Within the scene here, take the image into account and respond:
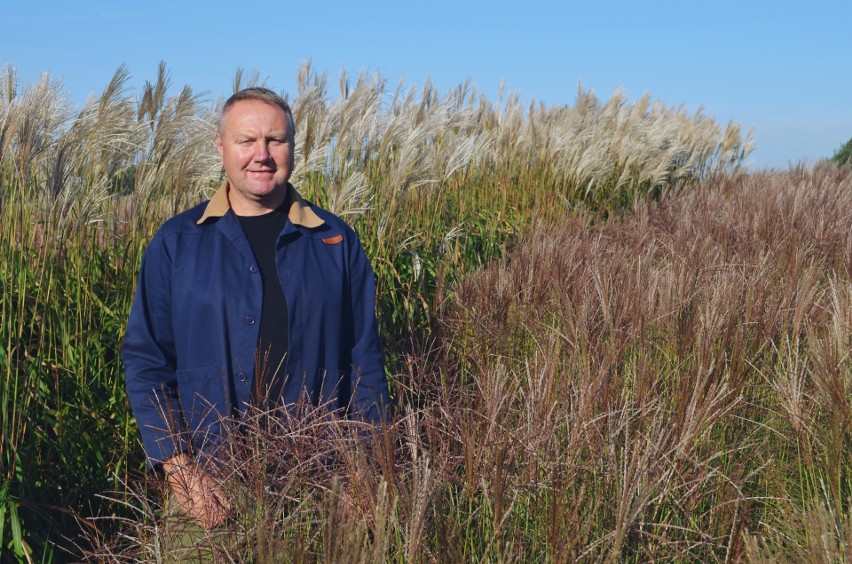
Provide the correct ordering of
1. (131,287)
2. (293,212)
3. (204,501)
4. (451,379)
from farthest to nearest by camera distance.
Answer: (131,287) → (451,379) → (293,212) → (204,501)

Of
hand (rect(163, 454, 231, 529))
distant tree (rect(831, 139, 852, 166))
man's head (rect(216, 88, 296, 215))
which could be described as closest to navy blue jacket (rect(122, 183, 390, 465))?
man's head (rect(216, 88, 296, 215))

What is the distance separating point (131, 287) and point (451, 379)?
4.29ft

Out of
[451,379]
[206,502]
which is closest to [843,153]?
[451,379]

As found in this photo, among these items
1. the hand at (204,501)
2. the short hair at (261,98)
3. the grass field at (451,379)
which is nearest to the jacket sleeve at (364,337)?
the grass field at (451,379)

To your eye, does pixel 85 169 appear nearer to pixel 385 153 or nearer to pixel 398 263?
pixel 398 263

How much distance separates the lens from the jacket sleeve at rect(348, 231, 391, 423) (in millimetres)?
2639

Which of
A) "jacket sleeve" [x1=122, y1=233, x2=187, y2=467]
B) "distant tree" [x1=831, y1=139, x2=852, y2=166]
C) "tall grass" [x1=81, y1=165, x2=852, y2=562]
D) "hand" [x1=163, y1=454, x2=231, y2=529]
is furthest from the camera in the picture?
"distant tree" [x1=831, y1=139, x2=852, y2=166]

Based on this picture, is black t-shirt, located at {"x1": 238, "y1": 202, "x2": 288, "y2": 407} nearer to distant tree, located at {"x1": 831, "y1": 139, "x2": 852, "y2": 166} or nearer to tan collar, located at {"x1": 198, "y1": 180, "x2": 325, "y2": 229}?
tan collar, located at {"x1": 198, "y1": 180, "x2": 325, "y2": 229}

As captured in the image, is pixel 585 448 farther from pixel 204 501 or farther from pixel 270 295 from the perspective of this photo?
pixel 270 295

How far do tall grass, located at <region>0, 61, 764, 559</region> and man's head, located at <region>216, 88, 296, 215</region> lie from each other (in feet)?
2.39

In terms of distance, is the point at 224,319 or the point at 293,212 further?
the point at 293,212

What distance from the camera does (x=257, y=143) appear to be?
254cm

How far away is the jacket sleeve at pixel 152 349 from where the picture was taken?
246cm

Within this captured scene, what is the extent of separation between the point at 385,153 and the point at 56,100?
83.0 inches
